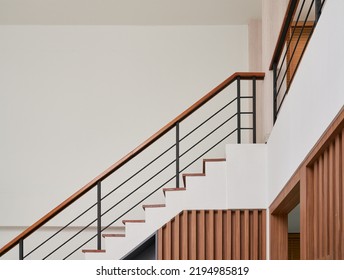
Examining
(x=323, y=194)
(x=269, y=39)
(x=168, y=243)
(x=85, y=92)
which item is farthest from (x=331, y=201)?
(x=85, y=92)

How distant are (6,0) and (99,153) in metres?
2.37

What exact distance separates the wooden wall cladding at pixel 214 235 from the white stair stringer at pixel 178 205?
8 centimetres

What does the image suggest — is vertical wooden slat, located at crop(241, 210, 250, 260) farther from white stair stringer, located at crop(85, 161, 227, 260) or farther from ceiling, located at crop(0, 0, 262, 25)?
ceiling, located at crop(0, 0, 262, 25)

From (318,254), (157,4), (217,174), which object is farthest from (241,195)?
(157,4)

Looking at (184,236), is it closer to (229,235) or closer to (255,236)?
(229,235)

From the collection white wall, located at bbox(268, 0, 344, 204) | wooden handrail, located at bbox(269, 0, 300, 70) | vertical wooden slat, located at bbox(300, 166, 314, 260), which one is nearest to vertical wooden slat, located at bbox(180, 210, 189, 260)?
white wall, located at bbox(268, 0, 344, 204)

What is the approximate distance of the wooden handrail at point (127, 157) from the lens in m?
8.27

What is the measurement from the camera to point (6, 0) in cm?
1071

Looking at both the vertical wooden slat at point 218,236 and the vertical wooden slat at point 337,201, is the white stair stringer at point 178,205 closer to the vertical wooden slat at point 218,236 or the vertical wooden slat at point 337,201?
the vertical wooden slat at point 218,236

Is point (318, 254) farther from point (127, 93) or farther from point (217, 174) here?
point (127, 93)

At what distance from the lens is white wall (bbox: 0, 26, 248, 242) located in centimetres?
1109

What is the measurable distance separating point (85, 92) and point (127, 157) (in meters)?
2.98

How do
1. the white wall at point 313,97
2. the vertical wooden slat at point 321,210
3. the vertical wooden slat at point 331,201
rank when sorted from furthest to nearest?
the vertical wooden slat at point 321,210, the vertical wooden slat at point 331,201, the white wall at point 313,97

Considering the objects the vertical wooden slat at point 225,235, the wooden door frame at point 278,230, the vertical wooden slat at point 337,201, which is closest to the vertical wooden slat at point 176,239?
the vertical wooden slat at point 225,235
